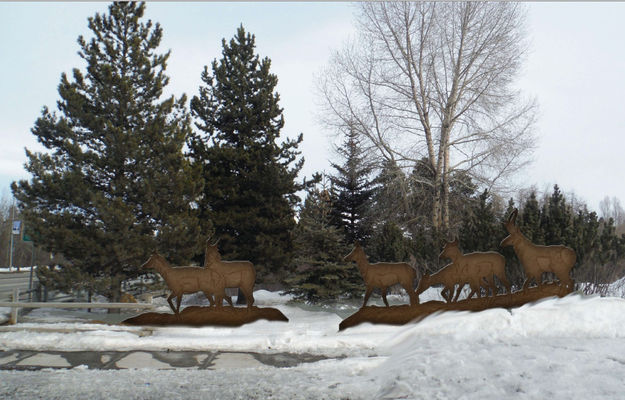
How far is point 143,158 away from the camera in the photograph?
11750mm

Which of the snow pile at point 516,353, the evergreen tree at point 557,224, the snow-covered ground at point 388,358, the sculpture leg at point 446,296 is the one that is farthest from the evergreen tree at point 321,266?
the evergreen tree at point 557,224

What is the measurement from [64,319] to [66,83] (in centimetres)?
632

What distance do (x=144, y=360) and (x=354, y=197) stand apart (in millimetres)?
15976

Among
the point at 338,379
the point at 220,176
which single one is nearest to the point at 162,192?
the point at 220,176

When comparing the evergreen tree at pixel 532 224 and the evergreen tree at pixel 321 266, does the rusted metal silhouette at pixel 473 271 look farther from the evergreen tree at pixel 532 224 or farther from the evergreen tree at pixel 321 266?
the evergreen tree at pixel 321 266

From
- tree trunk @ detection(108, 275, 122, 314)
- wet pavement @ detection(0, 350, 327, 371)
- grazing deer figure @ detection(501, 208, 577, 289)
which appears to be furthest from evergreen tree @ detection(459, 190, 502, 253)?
tree trunk @ detection(108, 275, 122, 314)

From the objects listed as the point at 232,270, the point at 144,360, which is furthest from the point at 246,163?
the point at 144,360

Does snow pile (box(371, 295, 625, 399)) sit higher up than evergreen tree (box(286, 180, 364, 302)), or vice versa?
evergreen tree (box(286, 180, 364, 302))

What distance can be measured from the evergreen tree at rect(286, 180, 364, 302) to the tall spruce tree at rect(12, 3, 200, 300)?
10.5 feet

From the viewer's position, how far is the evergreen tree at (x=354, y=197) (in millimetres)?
20938

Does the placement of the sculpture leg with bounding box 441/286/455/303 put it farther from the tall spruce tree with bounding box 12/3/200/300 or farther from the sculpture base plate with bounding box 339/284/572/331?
the tall spruce tree with bounding box 12/3/200/300

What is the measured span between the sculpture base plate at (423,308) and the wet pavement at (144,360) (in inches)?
67.6

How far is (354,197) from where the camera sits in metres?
21.5

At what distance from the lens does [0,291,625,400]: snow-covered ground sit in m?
4.45
